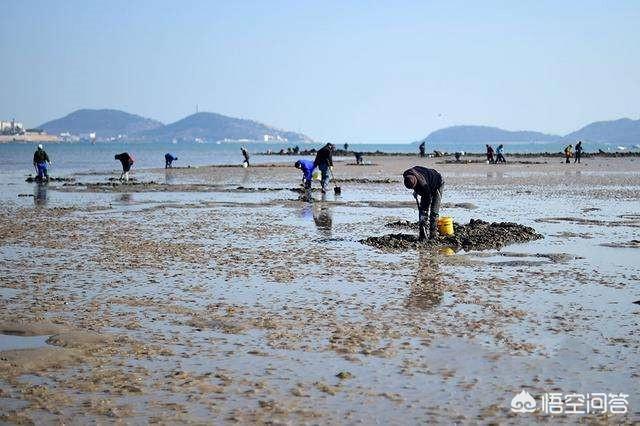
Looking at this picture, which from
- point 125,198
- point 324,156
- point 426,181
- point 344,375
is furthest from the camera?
point 324,156

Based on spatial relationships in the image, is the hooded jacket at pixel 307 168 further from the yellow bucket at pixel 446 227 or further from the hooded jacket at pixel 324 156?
the yellow bucket at pixel 446 227

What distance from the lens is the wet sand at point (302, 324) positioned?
6.46 meters

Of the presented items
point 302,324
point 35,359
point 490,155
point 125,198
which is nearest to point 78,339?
point 35,359

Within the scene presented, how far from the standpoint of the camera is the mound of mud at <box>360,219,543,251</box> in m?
15.5

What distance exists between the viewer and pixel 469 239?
1580cm

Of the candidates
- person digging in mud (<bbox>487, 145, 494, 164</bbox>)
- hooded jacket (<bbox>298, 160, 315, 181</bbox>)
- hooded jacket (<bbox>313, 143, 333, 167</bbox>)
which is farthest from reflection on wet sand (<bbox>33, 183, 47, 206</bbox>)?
person digging in mud (<bbox>487, 145, 494, 164</bbox>)

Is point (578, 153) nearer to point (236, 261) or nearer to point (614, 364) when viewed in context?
point (236, 261)

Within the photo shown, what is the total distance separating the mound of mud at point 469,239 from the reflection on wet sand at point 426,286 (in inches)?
52.5

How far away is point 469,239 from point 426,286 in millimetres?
4601

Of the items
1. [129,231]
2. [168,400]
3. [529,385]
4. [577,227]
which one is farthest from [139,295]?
[577,227]

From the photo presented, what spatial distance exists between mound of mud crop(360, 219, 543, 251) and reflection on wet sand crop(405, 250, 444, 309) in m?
1.33

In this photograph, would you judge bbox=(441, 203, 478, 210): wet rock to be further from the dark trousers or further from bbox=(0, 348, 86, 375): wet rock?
bbox=(0, 348, 86, 375): wet rock

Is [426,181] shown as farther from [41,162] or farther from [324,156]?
[41,162]

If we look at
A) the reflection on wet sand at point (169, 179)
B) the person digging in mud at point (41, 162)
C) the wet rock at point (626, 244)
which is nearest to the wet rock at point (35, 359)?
the wet rock at point (626, 244)
